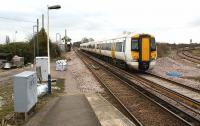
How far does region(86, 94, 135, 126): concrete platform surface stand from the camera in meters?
10.8

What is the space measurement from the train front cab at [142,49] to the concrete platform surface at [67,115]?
11.7 m

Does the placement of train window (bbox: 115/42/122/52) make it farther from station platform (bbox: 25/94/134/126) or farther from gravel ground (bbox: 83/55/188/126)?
station platform (bbox: 25/94/134/126)

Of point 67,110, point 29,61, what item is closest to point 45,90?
point 67,110

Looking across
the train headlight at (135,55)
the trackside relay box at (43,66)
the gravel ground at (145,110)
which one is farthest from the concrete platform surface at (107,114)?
the train headlight at (135,55)

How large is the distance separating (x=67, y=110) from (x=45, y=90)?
4.28 meters

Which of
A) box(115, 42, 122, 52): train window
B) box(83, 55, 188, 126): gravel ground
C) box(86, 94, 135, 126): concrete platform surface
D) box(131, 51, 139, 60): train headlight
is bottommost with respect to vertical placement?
box(83, 55, 188, 126): gravel ground

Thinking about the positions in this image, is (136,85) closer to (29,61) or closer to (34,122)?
(34,122)

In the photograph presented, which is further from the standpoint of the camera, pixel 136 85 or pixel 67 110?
pixel 136 85

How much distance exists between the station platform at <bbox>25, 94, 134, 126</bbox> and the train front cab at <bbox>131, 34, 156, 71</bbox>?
1123 centimetres

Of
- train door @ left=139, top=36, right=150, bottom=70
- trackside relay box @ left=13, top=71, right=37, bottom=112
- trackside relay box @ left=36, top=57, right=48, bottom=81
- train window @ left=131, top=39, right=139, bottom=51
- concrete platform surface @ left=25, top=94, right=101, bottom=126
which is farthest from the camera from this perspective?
train window @ left=131, top=39, right=139, bottom=51

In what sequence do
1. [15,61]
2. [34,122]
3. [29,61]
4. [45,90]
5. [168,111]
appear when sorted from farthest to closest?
[29,61] → [15,61] → [45,90] → [168,111] → [34,122]

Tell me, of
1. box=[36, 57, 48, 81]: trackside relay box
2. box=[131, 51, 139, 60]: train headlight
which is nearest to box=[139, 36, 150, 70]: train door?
box=[131, 51, 139, 60]: train headlight

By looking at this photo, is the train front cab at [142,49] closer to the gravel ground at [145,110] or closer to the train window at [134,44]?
the train window at [134,44]

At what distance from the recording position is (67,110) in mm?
12875
